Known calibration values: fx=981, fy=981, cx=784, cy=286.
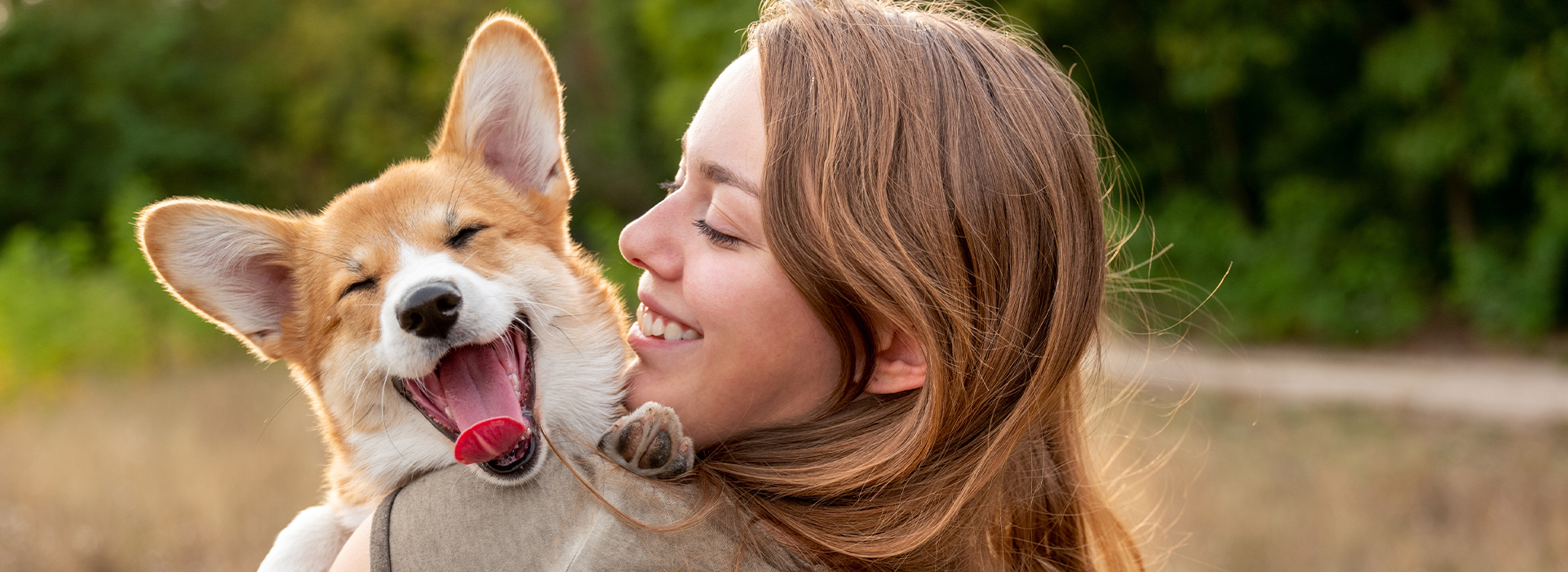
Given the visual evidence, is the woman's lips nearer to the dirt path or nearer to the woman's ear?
the woman's ear

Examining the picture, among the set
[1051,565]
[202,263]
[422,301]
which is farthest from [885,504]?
[202,263]

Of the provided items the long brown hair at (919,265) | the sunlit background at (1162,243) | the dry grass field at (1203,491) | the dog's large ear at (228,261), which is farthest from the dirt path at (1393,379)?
the dog's large ear at (228,261)

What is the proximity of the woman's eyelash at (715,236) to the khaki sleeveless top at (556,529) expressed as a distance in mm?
494

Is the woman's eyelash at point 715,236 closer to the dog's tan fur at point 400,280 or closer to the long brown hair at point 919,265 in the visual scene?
the long brown hair at point 919,265

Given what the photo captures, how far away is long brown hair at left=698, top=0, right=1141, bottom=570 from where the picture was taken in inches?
71.1

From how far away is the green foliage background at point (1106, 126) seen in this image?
1129cm

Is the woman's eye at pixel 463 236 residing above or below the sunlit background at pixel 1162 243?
above

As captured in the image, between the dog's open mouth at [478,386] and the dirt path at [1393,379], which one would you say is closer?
the dog's open mouth at [478,386]

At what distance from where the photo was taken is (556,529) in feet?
5.08

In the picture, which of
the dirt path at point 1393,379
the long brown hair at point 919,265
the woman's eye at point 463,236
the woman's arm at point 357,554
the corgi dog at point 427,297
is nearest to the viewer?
the woman's arm at point 357,554

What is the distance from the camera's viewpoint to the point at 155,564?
5.03 m

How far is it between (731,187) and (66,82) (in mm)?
25822

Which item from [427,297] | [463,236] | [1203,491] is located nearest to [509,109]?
[463,236]

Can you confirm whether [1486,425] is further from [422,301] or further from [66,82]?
[66,82]
